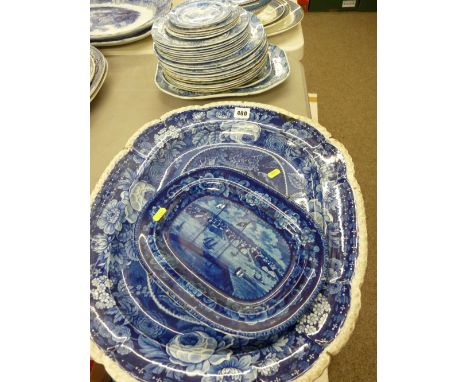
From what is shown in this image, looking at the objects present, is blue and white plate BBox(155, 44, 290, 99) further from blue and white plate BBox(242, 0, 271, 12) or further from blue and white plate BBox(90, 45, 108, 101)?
blue and white plate BBox(242, 0, 271, 12)

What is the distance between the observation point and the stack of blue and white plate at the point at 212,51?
830 millimetres

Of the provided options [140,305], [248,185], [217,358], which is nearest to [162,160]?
[248,185]

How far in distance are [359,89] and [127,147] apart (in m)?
1.82

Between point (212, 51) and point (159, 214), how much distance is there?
42 cm

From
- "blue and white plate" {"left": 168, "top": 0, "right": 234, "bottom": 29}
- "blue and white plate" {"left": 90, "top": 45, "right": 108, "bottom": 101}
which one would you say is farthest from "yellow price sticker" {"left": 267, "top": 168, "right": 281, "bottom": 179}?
"blue and white plate" {"left": 90, "top": 45, "right": 108, "bottom": 101}

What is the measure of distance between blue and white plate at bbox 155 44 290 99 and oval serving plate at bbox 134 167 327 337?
280 millimetres

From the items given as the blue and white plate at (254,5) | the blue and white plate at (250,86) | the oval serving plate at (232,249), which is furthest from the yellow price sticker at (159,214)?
the blue and white plate at (254,5)

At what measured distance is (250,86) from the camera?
94 centimetres

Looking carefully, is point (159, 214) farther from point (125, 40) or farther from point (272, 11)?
point (272, 11)

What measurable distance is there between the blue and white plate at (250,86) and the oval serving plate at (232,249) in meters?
0.28

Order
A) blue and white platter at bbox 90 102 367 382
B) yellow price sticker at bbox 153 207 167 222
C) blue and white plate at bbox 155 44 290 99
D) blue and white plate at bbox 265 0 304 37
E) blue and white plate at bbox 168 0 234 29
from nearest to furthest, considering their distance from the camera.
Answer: blue and white platter at bbox 90 102 367 382, yellow price sticker at bbox 153 207 167 222, blue and white plate at bbox 168 0 234 29, blue and white plate at bbox 155 44 290 99, blue and white plate at bbox 265 0 304 37

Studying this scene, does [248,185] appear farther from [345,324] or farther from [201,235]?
[345,324]

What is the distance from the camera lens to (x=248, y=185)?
0.73 meters

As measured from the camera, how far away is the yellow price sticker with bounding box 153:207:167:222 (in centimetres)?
70
